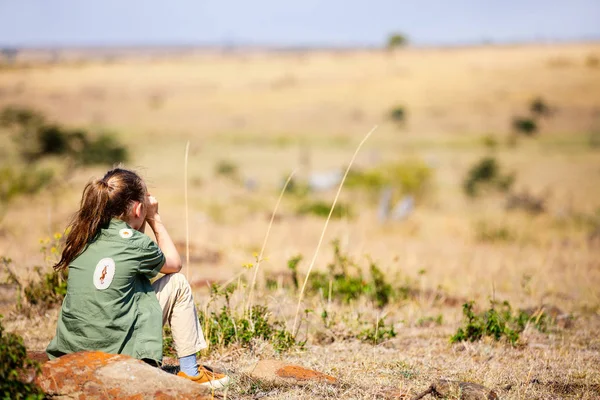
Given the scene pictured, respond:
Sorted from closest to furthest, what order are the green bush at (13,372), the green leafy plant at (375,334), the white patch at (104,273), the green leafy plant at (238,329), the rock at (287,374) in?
the green bush at (13,372)
the white patch at (104,273)
the rock at (287,374)
the green leafy plant at (238,329)
the green leafy plant at (375,334)

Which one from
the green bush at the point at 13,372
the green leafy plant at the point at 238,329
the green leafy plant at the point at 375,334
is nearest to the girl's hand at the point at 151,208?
the green leafy plant at the point at 238,329

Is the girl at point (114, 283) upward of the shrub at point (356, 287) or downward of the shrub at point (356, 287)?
upward

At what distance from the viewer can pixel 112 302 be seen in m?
3.02

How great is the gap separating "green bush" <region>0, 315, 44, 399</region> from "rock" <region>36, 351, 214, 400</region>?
Answer: 0.55 feet

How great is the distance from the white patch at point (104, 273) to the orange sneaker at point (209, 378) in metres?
0.66

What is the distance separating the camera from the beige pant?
3281 millimetres

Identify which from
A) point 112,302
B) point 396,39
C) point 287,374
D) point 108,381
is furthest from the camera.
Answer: point 396,39

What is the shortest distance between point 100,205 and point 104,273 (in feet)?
1.16

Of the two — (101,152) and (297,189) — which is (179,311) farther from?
(101,152)

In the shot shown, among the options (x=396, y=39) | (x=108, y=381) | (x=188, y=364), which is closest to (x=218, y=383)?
(x=188, y=364)

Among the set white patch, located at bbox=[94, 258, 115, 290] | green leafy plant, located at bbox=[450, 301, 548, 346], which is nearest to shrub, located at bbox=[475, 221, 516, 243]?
green leafy plant, located at bbox=[450, 301, 548, 346]

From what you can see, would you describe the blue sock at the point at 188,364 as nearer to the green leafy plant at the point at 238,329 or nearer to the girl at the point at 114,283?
the girl at the point at 114,283

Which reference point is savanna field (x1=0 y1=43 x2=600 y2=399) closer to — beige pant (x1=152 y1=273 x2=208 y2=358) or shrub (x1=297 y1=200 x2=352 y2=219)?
shrub (x1=297 y1=200 x2=352 y2=219)

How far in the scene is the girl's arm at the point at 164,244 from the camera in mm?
3324
